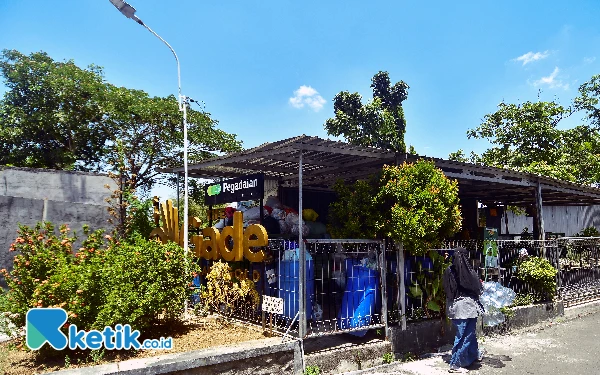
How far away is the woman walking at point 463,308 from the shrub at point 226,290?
3.08 m

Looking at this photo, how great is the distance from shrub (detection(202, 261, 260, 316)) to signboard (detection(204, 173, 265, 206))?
4.03 feet

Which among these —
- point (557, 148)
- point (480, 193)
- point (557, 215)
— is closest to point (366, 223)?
point (480, 193)

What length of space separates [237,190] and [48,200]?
22.3 ft

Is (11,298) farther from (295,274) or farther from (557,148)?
(557,148)

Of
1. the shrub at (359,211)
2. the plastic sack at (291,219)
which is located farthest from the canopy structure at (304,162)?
the plastic sack at (291,219)

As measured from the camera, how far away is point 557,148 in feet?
69.4

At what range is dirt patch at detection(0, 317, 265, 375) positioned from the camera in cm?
516

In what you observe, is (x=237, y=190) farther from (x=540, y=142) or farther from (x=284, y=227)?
(x=540, y=142)

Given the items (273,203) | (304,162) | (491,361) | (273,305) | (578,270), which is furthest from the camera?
(578,270)

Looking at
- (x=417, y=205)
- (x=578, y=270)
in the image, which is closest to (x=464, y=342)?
(x=417, y=205)

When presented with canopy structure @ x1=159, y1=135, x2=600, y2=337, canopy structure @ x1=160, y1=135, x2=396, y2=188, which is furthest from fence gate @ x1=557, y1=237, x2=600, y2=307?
canopy structure @ x1=160, y1=135, x2=396, y2=188

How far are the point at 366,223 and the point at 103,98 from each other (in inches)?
547

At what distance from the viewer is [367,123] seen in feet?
92.9

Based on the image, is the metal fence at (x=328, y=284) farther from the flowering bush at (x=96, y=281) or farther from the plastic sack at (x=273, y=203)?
the plastic sack at (x=273, y=203)
